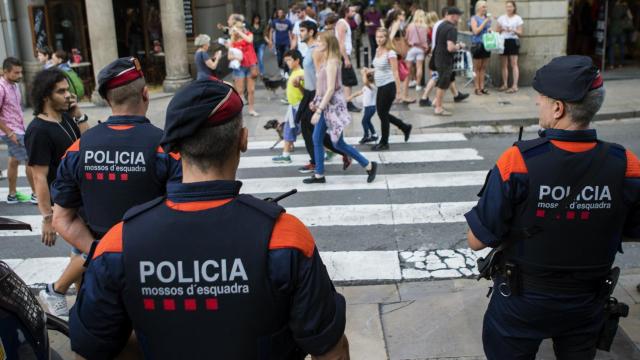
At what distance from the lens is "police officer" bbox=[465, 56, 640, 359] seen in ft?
10.5

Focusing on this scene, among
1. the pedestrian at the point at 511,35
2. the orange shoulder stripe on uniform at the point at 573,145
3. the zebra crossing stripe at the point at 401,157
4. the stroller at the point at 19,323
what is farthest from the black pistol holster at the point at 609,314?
the pedestrian at the point at 511,35

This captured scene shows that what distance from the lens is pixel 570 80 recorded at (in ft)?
10.5

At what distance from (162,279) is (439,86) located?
11.2 metres

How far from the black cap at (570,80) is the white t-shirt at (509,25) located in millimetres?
11912

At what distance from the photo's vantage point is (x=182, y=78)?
1723cm

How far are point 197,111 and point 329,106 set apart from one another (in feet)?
21.4

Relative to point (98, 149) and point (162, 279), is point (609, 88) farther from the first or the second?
point (162, 279)

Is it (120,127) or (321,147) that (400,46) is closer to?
(321,147)

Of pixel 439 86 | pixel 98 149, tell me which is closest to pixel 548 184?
pixel 98 149

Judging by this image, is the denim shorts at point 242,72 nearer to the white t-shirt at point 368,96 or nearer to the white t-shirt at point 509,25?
the white t-shirt at point 368,96

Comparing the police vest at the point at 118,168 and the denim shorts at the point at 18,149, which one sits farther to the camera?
the denim shorts at the point at 18,149

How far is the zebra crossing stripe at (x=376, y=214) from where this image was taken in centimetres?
761

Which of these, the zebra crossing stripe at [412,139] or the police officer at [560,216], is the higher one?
the police officer at [560,216]

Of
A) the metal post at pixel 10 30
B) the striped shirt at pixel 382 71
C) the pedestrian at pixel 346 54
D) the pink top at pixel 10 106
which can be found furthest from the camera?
the metal post at pixel 10 30
